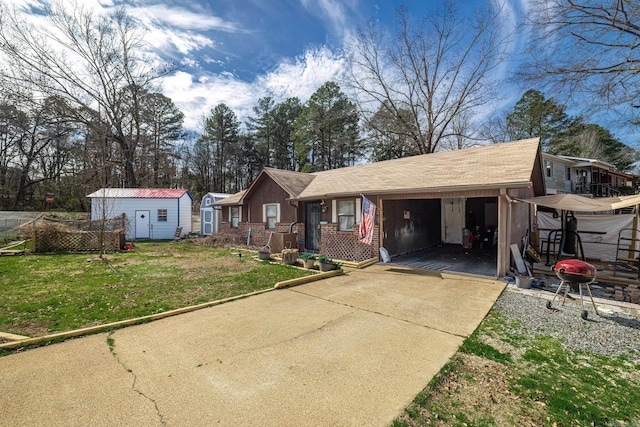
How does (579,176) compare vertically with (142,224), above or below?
above

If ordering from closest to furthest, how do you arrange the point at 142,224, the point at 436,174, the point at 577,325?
the point at 577,325 < the point at 436,174 < the point at 142,224

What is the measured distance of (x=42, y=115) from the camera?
71.4ft

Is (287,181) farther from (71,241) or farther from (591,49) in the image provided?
(591,49)

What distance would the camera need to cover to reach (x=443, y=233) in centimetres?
1476

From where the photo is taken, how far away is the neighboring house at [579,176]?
24.2 m

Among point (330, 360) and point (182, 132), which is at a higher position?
point (182, 132)

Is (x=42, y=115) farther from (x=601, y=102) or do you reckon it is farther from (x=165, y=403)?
(x=601, y=102)

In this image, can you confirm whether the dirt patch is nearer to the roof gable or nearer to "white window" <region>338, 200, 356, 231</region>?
"white window" <region>338, 200, 356, 231</region>

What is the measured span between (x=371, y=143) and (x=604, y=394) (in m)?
27.2

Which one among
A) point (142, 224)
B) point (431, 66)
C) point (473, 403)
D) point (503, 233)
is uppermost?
point (431, 66)

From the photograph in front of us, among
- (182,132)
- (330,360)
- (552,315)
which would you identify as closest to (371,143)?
(182,132)

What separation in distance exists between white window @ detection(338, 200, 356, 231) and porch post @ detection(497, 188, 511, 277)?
15.9 feet

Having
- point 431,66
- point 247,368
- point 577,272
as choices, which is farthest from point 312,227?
point 431,66

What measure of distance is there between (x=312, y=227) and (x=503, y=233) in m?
7.77
